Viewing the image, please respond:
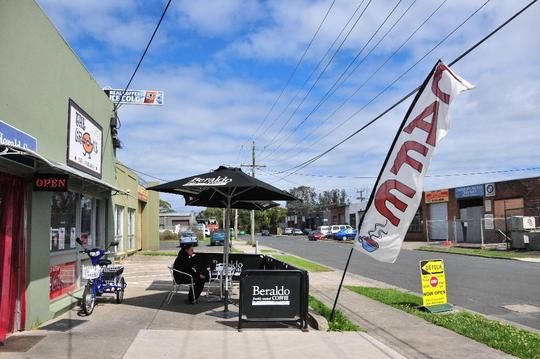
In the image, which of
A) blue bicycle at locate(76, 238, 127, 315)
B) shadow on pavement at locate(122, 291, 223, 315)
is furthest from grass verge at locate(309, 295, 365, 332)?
blue bicycle at locate(76, 238, 127, 315)

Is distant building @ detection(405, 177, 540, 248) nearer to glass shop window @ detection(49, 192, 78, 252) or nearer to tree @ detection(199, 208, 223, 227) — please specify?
glass shop window @ detection(49, 192, 78, 252)

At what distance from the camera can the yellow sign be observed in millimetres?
11242

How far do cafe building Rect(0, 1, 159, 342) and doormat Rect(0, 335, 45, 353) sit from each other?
15cm

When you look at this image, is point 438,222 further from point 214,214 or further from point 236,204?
point 214,214

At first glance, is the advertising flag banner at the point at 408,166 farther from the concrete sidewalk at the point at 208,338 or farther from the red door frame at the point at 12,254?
the red door frame at the point at 12,254

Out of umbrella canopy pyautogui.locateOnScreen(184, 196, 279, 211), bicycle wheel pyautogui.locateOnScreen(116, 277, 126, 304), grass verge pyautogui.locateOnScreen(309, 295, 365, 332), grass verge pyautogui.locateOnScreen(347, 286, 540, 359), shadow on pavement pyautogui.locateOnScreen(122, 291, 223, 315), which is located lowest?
grass verge pyautogui.locateOnScreen(347, 286, 540, 359)

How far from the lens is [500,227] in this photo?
38.6 m

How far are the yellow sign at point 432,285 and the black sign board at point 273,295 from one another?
3.60m

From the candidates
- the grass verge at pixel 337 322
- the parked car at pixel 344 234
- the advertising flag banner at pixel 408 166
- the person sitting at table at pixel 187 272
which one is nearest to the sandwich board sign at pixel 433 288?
the grass verge at pixel 337 322

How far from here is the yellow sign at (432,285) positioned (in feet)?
36.9

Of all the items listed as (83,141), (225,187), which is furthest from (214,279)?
(83,141)

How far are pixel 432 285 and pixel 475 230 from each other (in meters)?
32.8

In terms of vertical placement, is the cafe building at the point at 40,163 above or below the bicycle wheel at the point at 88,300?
above

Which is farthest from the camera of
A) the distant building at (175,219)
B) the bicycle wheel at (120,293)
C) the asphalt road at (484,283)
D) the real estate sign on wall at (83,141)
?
the distant building at (175,219)
